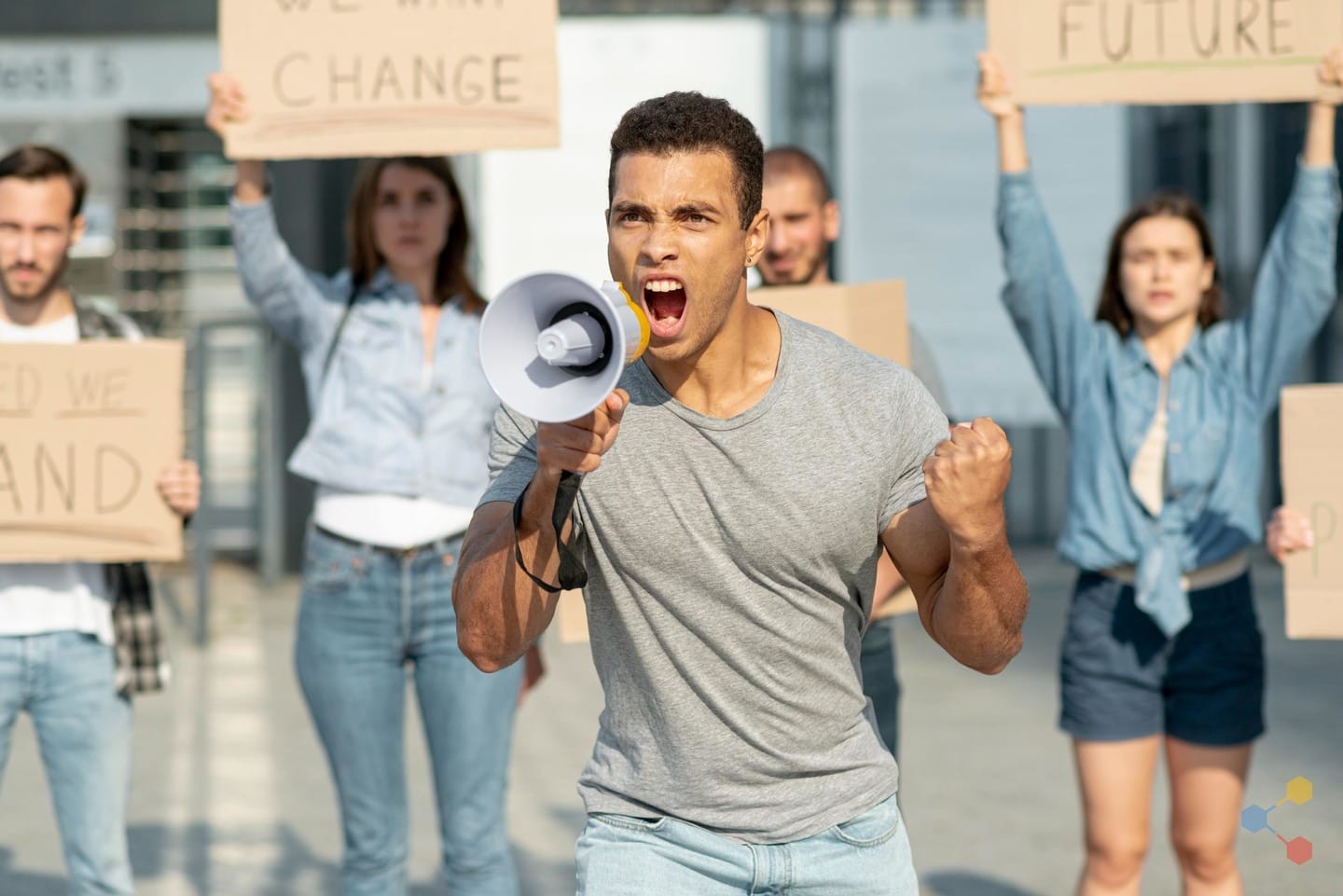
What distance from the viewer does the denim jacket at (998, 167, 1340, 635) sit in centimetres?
431

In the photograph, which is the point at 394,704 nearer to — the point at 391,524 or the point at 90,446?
the point at 391,524

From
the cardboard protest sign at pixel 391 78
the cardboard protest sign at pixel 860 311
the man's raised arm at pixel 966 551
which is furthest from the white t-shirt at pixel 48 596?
the man's raised arm at pixel 966 551

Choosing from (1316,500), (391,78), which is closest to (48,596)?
(391,78)

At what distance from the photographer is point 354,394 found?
4.43 metres

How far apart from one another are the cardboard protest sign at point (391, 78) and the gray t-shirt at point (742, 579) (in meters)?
1.82

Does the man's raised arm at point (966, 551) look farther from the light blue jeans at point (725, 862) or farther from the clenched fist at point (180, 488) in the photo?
the clenched fist at point (180, 488)

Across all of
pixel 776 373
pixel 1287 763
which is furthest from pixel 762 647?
pixel 1287 763

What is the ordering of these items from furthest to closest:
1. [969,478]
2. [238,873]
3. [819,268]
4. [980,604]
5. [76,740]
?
[238,873] → [819,268] → [76,740] → [980,604] → [969,478]

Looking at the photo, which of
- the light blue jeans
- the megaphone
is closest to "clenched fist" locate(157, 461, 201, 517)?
the light blue jeans

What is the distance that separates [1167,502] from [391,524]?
70.4 inches

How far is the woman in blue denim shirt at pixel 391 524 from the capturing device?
4301 mm

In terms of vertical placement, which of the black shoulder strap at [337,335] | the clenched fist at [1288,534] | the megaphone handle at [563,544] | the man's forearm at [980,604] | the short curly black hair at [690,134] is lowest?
the clenched fist at [1288,534]

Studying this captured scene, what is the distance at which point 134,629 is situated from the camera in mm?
4309

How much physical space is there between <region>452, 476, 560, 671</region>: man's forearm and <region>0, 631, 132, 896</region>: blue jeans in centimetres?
170
